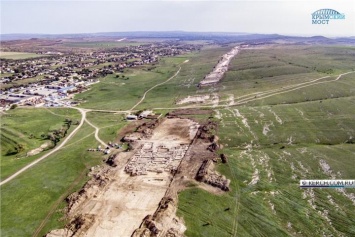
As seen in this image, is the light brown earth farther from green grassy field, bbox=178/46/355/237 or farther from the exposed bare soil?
green grassy field, bbox=178/46/355/237

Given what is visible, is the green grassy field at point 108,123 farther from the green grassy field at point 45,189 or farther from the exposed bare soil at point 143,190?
the exposed bare soil at point 143,190

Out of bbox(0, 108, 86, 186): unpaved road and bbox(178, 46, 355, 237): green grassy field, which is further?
bbox(0, 108, 86, 186): unpaved road

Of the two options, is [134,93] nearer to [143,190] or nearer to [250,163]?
[250,163]

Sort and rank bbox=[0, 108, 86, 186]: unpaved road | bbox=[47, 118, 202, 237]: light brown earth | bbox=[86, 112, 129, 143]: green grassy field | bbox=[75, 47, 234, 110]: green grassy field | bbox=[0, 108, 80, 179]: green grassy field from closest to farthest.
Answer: bbox=[47, 118, 202, 237]: light brown earth < bbox=[0, 108, 86, 186]: unpaved road < bbox=[0, 108, 80, 179]: green grassy field < bbox=[86, 112, 129, 143]: green grassy field < bbox=[75, 47, 234, 110]: green grassy field

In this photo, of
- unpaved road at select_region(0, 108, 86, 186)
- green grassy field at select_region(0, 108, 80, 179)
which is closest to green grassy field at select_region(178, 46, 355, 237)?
unpaved road at select_region(0, 108, 86, 186)

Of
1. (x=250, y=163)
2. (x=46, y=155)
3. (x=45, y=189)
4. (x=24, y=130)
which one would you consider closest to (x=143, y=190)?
(x=45, y=189)
